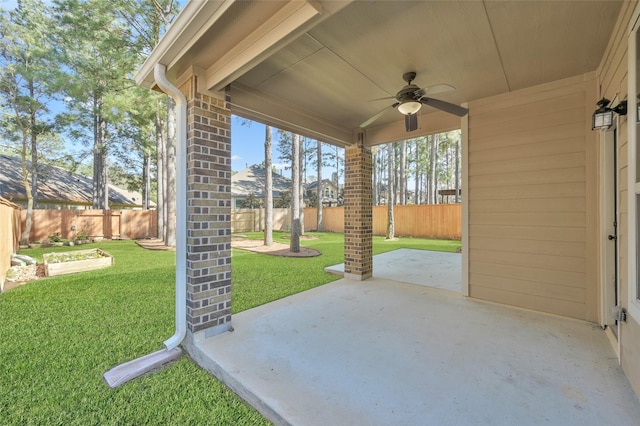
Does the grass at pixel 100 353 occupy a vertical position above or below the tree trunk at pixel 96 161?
below

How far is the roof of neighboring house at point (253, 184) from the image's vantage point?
838 inches

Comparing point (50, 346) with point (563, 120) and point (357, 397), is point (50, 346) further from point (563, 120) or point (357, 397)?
point (563, 120)

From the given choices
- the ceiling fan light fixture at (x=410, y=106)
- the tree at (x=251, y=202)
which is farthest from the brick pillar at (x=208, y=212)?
the tree at (x=251, y=202)

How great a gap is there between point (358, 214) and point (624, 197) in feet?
10.7

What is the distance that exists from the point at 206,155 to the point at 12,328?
2.97 metres

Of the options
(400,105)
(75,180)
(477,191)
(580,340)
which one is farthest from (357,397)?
(75,180)

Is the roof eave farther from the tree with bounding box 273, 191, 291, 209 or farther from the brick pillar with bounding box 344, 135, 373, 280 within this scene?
the tree with bounding box 273, 191, 291, 209

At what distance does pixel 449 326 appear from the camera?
9.35ft

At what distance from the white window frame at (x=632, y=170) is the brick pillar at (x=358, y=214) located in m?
3.23

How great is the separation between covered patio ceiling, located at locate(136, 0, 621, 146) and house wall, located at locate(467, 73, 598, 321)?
34cm

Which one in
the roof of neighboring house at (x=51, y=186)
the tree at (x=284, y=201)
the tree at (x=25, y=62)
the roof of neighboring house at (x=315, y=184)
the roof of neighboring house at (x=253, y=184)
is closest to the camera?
the tree at (x=25, y=62)

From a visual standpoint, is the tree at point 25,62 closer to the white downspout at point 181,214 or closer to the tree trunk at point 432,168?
the white downspout at point 181,214

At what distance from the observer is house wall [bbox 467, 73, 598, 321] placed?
2.93 metres

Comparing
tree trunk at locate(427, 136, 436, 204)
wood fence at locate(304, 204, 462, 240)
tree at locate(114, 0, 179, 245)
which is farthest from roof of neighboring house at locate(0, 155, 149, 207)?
tree trunk at locate(427, 136, 436, 204)
